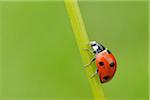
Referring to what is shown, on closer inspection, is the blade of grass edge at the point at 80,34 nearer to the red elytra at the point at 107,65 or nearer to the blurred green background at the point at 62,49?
the red elytra at the point at 107,65

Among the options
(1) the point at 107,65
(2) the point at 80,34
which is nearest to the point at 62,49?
(1) the point at 107,65

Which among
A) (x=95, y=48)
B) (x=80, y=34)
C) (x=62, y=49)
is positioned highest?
(x=80, y=34)

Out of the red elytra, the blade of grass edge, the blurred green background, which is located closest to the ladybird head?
the red elytra

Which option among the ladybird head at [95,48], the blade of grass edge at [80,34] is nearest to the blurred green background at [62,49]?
the ladybird head at [95,48]

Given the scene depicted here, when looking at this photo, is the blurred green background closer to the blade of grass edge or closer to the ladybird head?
the ladybird head

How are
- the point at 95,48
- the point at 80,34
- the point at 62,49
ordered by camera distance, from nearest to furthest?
1. the point at 80,34
2. the point at 95,48
3. the point at 62,49

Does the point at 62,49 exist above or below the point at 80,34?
below

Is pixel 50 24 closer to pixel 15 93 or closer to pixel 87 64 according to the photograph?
pixel 15 93

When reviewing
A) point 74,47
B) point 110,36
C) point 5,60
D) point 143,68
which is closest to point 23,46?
point 5,60

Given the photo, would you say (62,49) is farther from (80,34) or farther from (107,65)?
(80,34)
